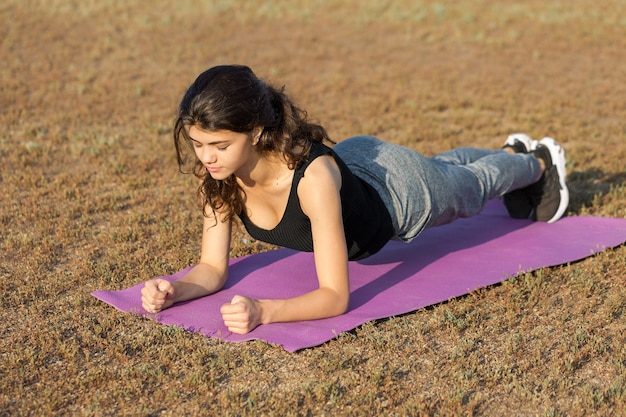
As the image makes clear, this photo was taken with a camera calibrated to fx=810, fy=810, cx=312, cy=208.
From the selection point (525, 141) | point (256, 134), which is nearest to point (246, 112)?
point (256, 134)

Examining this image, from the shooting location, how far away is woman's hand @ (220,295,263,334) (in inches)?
183

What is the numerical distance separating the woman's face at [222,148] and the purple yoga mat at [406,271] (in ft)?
3.28

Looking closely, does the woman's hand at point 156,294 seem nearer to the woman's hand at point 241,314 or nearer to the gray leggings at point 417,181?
the woman's hand at point 241,314

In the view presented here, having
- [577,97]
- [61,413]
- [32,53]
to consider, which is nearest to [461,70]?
[577,97]

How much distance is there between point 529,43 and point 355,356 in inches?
473

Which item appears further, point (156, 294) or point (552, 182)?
point (552, 182)

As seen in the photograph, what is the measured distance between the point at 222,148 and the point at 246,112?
0.25 meters

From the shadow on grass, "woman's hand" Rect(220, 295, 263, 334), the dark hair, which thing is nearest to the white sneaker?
the shadow on grass

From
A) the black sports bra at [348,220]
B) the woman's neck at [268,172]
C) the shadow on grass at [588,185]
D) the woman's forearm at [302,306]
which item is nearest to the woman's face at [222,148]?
the woman's neck at [268,172]

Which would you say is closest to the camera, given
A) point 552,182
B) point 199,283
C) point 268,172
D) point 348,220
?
point 268,172

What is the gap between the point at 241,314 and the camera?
15.3 ft

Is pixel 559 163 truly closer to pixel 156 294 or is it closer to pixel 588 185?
pixel 588 185

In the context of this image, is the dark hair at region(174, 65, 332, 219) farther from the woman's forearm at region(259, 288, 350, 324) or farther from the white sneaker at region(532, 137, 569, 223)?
the white sneaker at region(532, 137, 569, 223)

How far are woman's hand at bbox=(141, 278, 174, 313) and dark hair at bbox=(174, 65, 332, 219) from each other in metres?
0.91
